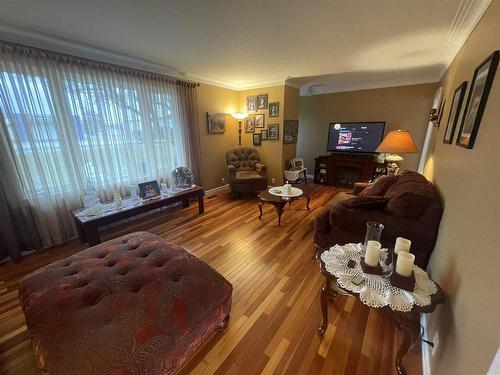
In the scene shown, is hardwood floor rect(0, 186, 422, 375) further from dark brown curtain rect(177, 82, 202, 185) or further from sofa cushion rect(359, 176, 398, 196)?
dark brown curtain rect(177, 82, 202, 185)

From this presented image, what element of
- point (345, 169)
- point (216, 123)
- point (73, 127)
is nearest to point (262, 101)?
point (216, 123)

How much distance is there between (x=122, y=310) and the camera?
42.8 inches

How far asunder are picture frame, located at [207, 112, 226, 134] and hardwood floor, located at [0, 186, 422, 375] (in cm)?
237

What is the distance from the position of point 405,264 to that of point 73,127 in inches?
141

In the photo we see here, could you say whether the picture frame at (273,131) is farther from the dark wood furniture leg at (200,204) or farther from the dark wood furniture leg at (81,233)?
the dark wood furniture leg at (81,233)

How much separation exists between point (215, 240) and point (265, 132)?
2.88 metres

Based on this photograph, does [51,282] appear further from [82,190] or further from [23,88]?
[23,88]

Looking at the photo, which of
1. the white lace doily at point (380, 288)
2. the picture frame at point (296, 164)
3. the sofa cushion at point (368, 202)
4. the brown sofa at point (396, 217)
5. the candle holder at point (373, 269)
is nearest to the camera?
the white lace doily at point (380, 288)

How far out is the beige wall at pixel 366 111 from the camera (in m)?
4.23

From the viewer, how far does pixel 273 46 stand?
2.49m

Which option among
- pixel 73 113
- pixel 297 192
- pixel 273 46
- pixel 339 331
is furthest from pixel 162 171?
pixel 339 331

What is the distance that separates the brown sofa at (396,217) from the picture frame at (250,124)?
3141mm

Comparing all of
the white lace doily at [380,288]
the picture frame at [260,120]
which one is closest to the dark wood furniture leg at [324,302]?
the white lace doily at [380,288]

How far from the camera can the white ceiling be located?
1688 mm
